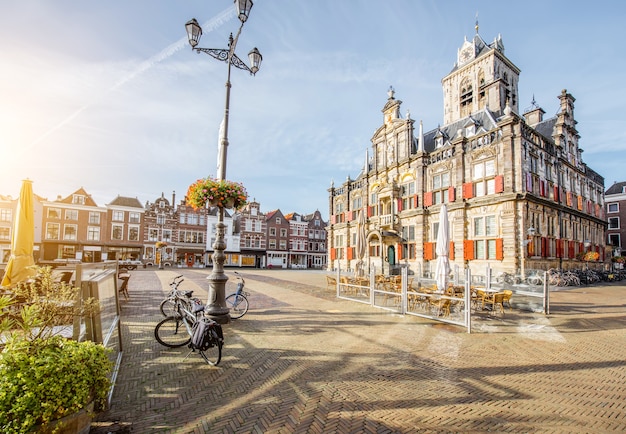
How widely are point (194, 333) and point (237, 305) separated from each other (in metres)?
3.94

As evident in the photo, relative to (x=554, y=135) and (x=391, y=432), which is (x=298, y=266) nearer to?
(x=554, y=135)

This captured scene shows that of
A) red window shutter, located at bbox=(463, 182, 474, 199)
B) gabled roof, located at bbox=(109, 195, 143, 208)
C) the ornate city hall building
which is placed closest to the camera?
the ornate city hall building

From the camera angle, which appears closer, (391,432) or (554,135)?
(391,432)

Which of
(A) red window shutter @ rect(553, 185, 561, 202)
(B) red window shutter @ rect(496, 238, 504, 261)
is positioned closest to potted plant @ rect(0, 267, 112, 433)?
(B) red window shutter @ rect(496, 238, 504, 261)

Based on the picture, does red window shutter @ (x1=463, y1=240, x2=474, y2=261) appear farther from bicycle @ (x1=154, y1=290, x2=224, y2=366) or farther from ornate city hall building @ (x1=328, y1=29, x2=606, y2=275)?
bicycle @ (x1=154, y1=290, x2=224, y2=366)

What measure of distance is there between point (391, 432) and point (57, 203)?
52560 millimetres

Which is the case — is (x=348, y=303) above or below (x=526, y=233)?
below

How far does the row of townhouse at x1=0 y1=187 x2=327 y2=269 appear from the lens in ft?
137

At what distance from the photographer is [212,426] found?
3447 millimetres

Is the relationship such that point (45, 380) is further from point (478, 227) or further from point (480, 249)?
point (478, 227)

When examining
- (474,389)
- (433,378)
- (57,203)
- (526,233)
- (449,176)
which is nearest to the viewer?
(474,389)

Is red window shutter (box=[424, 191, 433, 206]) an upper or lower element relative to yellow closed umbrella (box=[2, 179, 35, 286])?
upper

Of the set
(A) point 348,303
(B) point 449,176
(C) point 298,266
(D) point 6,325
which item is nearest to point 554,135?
(B) point 449,176

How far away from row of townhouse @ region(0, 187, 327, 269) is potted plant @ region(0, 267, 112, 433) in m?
35.8
